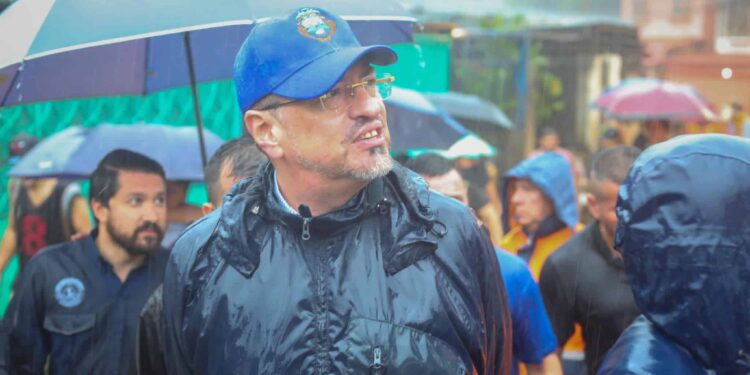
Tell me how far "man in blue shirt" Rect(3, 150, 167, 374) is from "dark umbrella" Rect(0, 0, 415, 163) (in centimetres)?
44

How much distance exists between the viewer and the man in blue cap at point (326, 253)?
7.78ft

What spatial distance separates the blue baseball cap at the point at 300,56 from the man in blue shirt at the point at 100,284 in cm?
197

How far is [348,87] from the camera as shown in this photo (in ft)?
8.23

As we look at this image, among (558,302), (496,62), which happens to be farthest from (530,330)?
(496,62)

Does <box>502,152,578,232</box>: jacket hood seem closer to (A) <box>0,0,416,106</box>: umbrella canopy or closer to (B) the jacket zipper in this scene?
(A) <box>0,0,416,106</box>: umbrella canopy

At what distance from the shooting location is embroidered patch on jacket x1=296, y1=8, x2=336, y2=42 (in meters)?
2.52

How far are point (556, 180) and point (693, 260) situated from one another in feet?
13.3

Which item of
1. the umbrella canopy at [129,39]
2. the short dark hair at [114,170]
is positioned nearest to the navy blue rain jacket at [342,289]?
the umbrella canopy at [129,39]

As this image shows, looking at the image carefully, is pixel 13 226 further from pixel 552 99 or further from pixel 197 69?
pixel 552 99

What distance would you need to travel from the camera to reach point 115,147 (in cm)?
550

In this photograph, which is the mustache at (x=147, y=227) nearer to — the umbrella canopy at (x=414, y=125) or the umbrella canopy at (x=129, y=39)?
the umbrella canopy at (x=129, y=39)

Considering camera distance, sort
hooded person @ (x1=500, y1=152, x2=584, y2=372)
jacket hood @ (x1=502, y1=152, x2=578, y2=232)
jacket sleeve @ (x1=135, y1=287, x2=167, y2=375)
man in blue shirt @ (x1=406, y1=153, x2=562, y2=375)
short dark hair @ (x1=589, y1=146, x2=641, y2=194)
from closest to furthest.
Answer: jacket sleeve @ (x1=135, y1=287, x2=167, y2=375) < man in blue shirt @ (x1=406, y1=153, x2=562, y2=375) < short dark hair @ (x1=589, y1=146, x2=641, y2=194) < hooded person @ (x1=500, y1=152, x2=584, y2=372) < jacket hood @ (x1=502, y1=152, x2=578, y2=232)

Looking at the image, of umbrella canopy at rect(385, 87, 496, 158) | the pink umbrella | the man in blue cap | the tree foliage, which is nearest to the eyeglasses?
the man in blue cap

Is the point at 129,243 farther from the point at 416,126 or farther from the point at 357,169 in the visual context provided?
the point at 357,169
